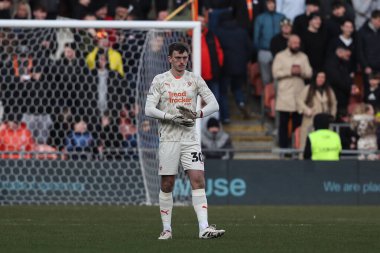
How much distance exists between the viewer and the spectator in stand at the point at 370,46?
2519cm

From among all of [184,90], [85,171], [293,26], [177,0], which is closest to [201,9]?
[177,0]

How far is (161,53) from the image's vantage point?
22.4 m

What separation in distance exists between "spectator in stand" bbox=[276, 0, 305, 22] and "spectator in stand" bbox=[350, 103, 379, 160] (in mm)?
3356

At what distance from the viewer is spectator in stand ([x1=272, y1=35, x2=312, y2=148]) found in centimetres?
2438

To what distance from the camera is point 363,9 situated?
2625 cm

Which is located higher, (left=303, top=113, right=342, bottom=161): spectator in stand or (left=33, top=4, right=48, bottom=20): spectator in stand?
(left=33, top=4, right=48, bottom=20): spectator in stand

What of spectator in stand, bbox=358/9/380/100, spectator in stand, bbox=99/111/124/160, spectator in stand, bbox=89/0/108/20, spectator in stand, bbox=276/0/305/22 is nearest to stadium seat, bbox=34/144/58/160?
spectator in stand, bbox=99/111/124/160

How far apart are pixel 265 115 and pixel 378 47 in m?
2.94

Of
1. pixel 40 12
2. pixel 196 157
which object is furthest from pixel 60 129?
pixel 196 157

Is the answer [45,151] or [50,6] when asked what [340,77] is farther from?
[45,151]

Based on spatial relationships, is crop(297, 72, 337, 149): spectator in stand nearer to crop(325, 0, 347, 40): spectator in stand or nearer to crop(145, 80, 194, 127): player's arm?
crop(325, 0, 347, 40): spectator in stand

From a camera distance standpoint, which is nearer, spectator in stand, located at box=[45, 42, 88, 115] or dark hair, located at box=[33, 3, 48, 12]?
spectator in stand, located at box=[45, 42, 88, 115]

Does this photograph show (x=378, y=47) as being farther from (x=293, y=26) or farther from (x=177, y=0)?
(x=177, y=0)

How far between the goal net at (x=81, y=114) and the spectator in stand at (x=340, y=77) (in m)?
3.60
